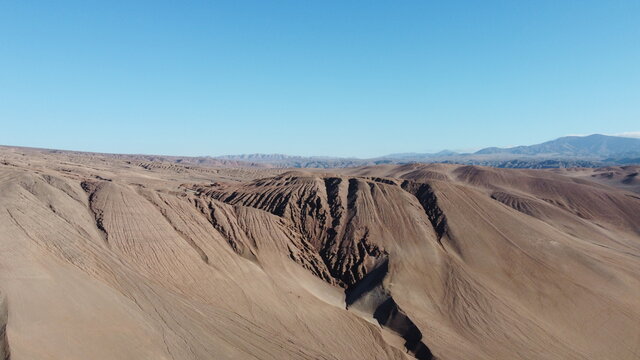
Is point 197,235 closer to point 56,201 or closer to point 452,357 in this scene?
point 56,201

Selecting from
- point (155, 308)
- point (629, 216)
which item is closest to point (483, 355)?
point (155, 308)

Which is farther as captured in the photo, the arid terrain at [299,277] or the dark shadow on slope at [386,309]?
the dark shadow on slope at [386,309]

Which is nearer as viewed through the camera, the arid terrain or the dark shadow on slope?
the arid terrain

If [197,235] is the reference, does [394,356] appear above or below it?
below

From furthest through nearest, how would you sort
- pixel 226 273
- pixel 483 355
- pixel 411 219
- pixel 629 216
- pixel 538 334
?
1. pixel 629 216
2. pixel 411 219
3. pixel 226 273
4. pixel 538 334
5. pixel 483 355

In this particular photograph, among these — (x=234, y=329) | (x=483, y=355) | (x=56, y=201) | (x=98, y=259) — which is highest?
(x=56, y=201)

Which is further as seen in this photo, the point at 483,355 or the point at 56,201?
the point at 56,201

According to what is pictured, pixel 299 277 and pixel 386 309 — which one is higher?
pixel 299 277

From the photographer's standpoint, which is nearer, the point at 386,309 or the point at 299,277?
the point at 386,309
